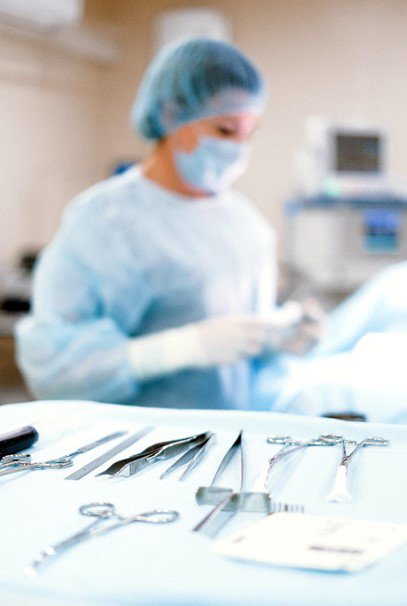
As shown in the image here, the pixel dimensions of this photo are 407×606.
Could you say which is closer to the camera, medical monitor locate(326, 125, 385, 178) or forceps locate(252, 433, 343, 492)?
forceps locate(252, 433, 343, 492)

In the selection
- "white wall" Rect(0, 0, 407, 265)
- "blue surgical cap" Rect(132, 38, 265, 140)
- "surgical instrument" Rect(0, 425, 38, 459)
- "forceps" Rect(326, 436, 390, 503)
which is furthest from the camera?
"white wall" Rect(0, 0, 407, 265)

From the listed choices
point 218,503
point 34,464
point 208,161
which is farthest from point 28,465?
point 208,161

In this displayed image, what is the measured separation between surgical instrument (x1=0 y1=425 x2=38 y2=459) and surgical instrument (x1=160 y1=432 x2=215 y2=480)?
18cm

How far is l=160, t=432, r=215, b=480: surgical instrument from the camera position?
2.69ft

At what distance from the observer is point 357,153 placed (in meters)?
3.13

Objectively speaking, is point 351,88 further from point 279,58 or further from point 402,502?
point 402,502

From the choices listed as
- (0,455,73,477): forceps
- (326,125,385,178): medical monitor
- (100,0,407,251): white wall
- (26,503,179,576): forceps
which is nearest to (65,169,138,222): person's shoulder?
(0,455,73,477): forceps

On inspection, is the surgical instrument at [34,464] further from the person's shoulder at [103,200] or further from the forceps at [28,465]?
the person's shoulder at [103,200]

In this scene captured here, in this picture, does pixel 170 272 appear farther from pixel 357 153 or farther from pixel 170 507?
pixel 357 153

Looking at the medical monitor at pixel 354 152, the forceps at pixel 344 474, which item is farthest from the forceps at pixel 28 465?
the medical monitor at pixel 354 152

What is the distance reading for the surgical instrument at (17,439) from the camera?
872 millimetres

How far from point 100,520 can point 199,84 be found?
1.23 meters

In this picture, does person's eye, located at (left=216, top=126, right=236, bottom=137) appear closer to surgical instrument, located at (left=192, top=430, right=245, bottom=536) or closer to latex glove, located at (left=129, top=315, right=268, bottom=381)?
latex glove, located at (left=129, top=315, right=268, bottom=381)

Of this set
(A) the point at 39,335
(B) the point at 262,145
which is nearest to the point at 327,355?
(A) the point at 39,335
